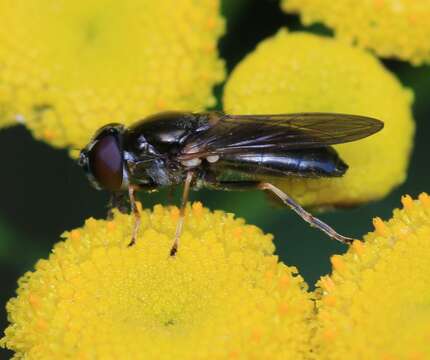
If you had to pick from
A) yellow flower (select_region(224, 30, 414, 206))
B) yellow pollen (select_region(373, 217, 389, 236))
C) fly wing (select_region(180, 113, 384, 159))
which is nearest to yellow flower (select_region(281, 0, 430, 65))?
yellow flower (select_region(224, 30, 414, 206))

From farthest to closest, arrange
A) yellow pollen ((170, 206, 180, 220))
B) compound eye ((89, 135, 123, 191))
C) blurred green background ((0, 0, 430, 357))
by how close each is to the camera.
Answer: blurred green background ((0, 0, 430, 357)) → compound eye ((89, 135, 123, 191)) → yellow pollen ((170, 206, 180, 220))

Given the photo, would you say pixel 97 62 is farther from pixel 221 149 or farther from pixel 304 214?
pixel 304 214

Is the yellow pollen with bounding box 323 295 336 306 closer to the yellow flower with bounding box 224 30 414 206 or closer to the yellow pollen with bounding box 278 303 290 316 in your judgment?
the yellow pollen with bounding box 278 303 290 316

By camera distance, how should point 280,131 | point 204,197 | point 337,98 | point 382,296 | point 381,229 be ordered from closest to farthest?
point 382,296
point 381,229
point 280,131
point 337,98
point 204,197

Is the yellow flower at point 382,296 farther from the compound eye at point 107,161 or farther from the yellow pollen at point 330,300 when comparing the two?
the compound eye at point 107,161

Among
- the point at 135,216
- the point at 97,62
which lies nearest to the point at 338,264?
the point at 135,216

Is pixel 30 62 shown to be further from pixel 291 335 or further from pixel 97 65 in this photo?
pixel 291 335

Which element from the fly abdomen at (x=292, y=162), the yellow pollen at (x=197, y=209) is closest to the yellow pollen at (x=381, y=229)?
the fly abdomen at (x=292, y=162)
